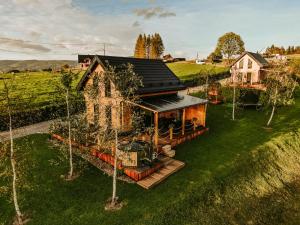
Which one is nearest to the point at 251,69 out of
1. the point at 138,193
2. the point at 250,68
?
the point at 250,68

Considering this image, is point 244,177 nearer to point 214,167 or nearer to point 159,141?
point 214,167

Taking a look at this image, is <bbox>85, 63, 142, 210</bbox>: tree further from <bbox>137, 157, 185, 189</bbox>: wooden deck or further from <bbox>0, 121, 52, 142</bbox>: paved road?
<bbox>0, 121, 52, 142</bbox>: paved road

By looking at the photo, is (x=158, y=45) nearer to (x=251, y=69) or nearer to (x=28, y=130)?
(x=251, y=69)

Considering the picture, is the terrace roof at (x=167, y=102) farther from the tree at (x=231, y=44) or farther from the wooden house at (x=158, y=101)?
the tree at (x=231, y=44)

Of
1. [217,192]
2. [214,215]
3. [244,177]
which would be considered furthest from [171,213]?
[244,177]

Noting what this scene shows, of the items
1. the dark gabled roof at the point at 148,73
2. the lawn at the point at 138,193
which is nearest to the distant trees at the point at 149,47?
the dark gabled roof at the point at 148,73

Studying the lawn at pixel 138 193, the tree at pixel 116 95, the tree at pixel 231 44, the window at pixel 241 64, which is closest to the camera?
the lawn at pixel 138 193
